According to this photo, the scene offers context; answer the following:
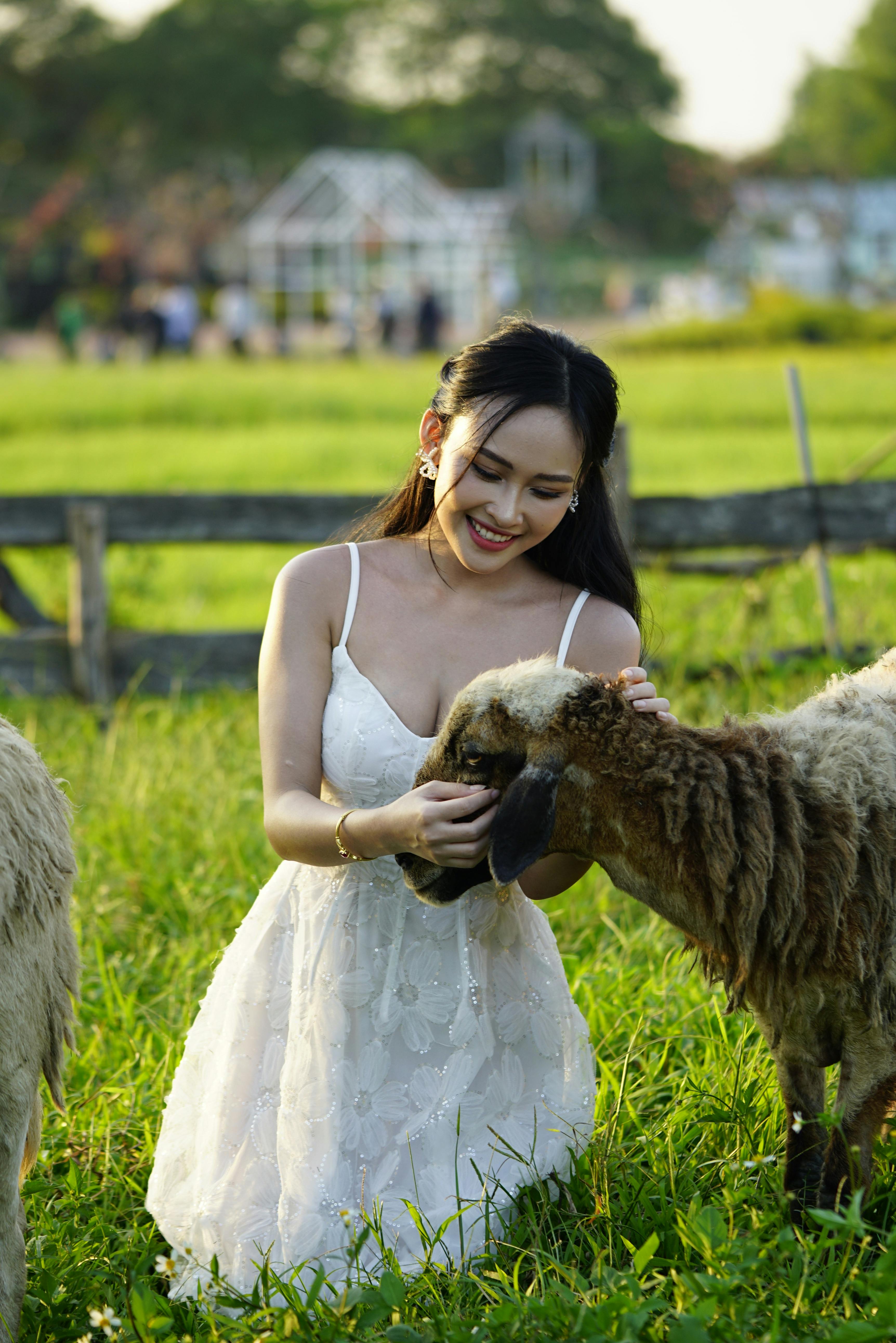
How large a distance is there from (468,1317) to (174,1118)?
2.83 ft

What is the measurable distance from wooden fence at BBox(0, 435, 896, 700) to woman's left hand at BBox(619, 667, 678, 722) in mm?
3834

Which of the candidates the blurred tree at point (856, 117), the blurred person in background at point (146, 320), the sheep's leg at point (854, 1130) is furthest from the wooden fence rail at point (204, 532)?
the blurred tree at point (856, 117)

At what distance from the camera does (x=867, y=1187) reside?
8.31 ft

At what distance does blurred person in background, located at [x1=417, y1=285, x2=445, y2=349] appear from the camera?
1240 inches

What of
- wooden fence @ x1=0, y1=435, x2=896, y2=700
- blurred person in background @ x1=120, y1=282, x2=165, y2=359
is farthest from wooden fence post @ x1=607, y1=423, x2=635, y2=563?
blurred person in background @ x1=120, y1=282, x2=165, y2=359

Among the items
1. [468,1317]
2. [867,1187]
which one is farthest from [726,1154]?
[468,1317]

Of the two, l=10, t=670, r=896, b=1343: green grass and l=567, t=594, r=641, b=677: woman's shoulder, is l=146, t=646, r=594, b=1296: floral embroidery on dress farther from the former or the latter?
l=567, t=594, r=641, b=677: woman's shoulder

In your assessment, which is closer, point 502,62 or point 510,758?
point 510,758

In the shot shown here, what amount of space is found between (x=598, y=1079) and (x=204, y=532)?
4.18 meters

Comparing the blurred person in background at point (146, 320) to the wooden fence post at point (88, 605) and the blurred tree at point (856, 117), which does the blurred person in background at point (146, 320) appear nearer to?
the wooden fence post at point (88, 605)

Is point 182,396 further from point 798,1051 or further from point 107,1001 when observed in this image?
point 798,1051

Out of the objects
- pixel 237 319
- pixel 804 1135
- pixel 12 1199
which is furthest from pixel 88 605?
pixel 237 319

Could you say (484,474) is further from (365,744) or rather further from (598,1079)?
(598,1079)

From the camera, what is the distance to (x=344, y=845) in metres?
2.53
